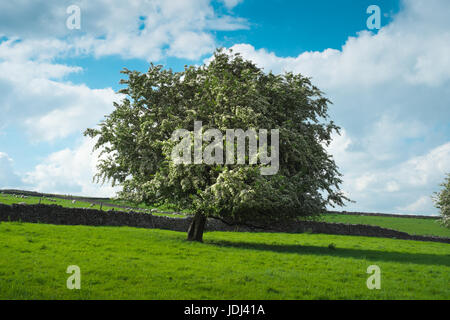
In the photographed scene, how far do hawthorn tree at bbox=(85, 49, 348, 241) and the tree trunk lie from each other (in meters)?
0.08

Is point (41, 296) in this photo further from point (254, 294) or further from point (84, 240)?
point (84, 240)

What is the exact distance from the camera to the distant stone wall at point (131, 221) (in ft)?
115

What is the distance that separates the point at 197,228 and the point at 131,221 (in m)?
15.4

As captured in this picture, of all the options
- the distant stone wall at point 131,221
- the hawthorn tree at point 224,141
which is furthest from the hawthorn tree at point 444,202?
the hawthorn tree at point 224,141

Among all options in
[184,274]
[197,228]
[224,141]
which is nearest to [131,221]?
[197,228]

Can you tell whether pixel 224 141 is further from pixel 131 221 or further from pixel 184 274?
pixel 131 221

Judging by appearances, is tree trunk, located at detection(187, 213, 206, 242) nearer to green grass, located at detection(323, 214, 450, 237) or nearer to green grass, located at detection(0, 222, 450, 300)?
green grass, located at detection(0, 222, 450, 300)

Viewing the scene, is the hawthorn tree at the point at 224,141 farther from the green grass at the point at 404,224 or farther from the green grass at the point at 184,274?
the green grass at the point at 404,224

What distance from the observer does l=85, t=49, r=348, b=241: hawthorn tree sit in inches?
961

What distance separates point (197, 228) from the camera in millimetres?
30188

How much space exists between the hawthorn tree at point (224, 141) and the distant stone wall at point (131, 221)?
4635mm
